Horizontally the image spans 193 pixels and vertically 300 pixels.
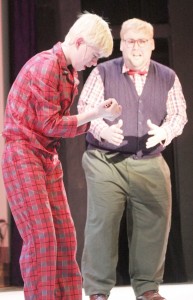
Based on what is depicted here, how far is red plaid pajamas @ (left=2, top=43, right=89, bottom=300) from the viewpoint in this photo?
233 cm

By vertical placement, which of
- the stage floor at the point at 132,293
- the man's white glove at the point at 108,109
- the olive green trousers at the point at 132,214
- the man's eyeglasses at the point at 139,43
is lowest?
the stage floor at the point at 132,293

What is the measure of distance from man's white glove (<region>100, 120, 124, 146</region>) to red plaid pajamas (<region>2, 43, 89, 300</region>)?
49 centimetres

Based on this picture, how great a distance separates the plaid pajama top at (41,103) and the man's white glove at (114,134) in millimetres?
494

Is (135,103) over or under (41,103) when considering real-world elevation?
under

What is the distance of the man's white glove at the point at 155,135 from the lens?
3029 mm

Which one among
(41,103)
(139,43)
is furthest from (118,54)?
(41,103)

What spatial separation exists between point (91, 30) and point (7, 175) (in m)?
0.62

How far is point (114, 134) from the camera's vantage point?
2.92 meters

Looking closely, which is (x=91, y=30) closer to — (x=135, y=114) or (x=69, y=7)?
(x=135, y=114)

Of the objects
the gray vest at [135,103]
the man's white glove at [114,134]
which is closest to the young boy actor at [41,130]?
the man's white glove at [114,134]

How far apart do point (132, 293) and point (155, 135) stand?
1014mm

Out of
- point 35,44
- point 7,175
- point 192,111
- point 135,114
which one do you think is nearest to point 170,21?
point 192,111

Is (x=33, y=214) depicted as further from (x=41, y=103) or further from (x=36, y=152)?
(x=41, y=103)

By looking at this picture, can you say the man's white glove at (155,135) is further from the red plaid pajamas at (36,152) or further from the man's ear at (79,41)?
the man's ear at (79,41)
